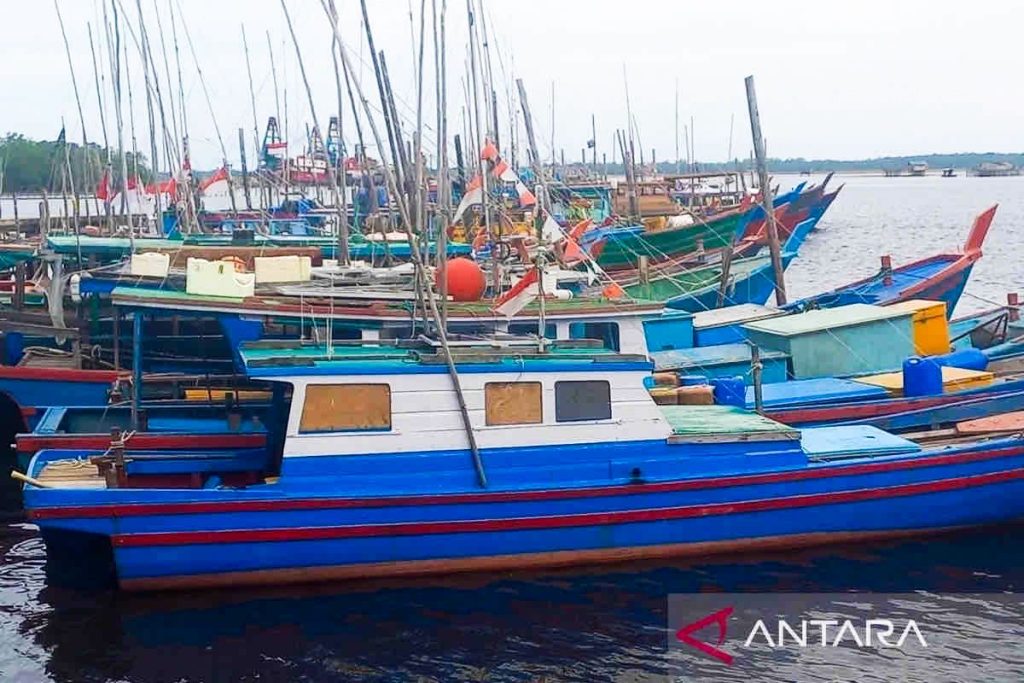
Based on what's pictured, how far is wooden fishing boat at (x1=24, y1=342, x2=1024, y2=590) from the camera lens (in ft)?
37.6

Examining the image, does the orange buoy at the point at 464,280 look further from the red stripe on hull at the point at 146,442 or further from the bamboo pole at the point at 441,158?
the red stripe on hull at the point at 146,442

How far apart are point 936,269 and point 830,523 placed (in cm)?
1175

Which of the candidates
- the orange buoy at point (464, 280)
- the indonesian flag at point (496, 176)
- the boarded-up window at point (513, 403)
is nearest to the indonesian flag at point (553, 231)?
the indonesian flag at point (496, 176)

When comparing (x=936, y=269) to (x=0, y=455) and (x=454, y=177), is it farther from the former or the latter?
(x=454, y=177)

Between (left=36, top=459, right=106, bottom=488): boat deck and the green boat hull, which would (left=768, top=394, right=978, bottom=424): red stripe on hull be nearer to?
(left=36, top=459, right=106, bottom=488): boat deck

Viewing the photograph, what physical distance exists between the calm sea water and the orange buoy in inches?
160

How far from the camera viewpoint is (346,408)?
38.0 ft

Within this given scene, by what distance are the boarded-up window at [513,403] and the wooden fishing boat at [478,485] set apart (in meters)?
0.02

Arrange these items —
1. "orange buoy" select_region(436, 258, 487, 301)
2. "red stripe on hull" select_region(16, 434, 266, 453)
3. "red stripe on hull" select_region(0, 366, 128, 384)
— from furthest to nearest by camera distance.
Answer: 1. "red stripe on hull" select_region(0, 366, 128, 384)
2. "orange buoy" select_region(436, 258, 487, 301)
3. "red stripe on hull" select_region(16, 434, 266, 453)

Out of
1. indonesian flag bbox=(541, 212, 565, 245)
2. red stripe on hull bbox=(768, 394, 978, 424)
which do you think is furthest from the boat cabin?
indonesian flag bbox=(541, 212, 565, 245)

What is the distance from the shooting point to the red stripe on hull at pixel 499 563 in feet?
38.6

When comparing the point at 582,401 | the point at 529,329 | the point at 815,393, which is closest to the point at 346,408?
the point at 582,401

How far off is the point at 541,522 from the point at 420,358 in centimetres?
236

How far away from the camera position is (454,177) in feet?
138
